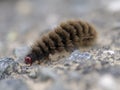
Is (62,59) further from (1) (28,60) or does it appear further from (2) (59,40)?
(1) (28,60)

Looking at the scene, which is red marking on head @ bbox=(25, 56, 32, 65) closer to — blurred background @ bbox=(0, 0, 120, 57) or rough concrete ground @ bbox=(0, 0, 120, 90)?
rough concrete ground @ bbox=(0, 0, 120, 90)

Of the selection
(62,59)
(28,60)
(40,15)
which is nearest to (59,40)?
(62,59)

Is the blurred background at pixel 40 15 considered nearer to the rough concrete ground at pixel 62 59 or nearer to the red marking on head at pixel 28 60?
the rough concrete ground at pixel 62 59

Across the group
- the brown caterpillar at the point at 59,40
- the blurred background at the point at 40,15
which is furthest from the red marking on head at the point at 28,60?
the blurred background at the point at 40,15

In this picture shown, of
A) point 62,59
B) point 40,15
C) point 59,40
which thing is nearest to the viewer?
point 62,59

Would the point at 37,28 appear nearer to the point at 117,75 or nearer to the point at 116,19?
the point at 116,19

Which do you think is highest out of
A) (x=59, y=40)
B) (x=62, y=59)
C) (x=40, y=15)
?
(x=40, y=15)
